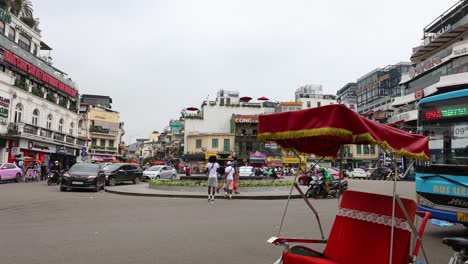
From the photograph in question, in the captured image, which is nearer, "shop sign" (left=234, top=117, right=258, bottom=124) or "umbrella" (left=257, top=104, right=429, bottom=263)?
"umbrella" (left=257, top=104, right=429, bottom=263)

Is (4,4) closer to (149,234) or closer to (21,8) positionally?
(21,8)

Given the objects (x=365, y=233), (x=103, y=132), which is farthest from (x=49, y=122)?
(x=365, y=233)

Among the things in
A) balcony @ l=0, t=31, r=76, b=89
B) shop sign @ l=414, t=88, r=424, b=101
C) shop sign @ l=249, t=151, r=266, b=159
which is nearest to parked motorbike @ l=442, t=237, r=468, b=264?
balcony @ l=0, t=31, r=76, b=89

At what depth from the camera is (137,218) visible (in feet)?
36.9

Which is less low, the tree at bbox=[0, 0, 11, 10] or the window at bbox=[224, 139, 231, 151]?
the tree at bbox=[0, 0, 11, 10]

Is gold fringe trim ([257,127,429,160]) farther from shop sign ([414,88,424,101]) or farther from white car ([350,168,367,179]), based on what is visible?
shop sign ([414,88,424,101])

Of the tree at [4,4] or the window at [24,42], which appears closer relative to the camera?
the tree at [4,4]

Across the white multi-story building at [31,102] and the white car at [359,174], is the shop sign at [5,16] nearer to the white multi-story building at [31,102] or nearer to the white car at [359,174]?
the white multi-story building at [31,102]

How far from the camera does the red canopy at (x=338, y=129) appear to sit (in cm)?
403

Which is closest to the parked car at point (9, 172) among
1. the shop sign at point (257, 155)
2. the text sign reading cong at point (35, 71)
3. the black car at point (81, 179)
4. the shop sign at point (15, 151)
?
the shop sign at point (15, 151)

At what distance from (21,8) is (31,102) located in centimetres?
1144

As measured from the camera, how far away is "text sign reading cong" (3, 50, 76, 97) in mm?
35781

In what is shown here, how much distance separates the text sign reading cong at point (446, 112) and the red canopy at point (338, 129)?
4141 millimetres

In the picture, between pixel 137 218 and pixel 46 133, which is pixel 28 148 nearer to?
pixel 46 133
